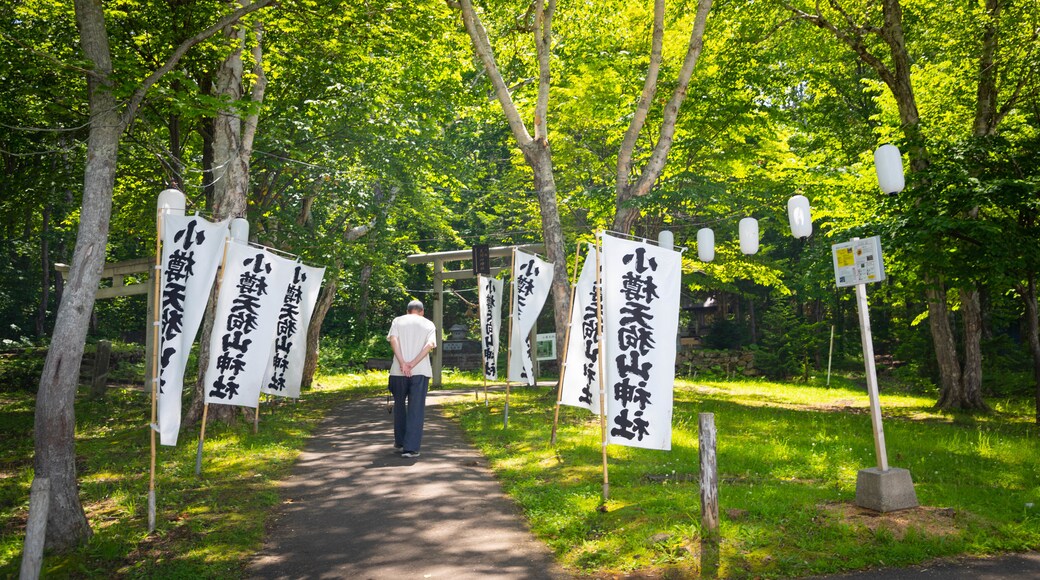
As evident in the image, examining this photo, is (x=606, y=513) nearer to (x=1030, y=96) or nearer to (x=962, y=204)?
(x=962, y=204)

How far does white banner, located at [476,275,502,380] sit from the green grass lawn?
2981 millimetres

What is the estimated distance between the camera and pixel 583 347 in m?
9.58

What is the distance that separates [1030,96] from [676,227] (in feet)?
42.4

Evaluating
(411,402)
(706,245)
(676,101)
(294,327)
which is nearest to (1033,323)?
(706,245)

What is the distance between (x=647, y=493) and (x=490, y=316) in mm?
10143

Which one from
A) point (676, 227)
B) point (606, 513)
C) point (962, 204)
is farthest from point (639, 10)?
point (606, 513)

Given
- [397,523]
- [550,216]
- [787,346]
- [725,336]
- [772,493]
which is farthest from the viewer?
[725,336]

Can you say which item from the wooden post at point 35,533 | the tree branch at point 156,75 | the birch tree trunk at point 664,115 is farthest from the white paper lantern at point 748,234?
the wooden post at point 35,533

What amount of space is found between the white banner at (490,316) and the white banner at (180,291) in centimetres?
980

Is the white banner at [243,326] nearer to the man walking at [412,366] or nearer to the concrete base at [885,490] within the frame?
the man walking at [412,366]

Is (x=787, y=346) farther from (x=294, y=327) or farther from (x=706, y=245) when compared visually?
→ (x=294, y=327)

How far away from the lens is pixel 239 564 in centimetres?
585

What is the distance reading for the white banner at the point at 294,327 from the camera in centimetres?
→ 1362

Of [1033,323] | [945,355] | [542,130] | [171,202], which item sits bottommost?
[945,355]
